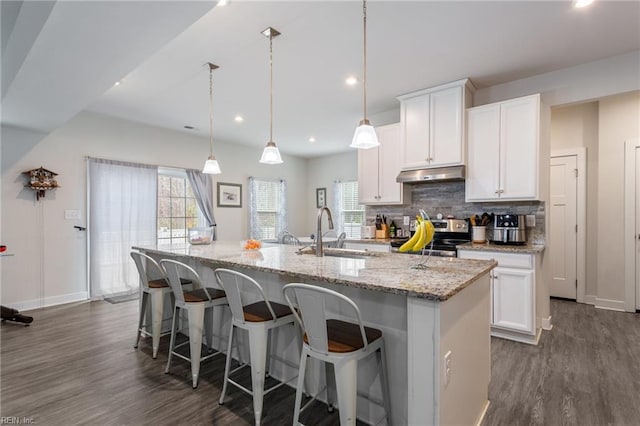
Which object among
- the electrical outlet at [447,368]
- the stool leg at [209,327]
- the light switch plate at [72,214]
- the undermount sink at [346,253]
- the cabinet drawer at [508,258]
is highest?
the light switch plate at [72,214]

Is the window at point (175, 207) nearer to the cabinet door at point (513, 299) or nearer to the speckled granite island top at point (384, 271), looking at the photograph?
the speckled granite island top at point (384, 271)

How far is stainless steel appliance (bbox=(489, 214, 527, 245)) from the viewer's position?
10.9 feet

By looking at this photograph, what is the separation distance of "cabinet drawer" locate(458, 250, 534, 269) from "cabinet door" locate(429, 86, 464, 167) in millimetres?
1035

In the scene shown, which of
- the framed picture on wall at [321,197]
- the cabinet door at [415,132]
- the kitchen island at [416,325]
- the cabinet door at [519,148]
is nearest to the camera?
A: the kitchen island at [416,325]

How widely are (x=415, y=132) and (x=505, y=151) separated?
1.00 m

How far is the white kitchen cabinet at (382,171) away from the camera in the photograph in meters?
4.20

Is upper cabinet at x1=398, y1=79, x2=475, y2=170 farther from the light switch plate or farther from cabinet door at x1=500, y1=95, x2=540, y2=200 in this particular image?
the light switch plate

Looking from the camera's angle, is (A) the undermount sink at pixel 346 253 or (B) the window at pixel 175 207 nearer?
(A) the undermount sink at pixel 346 253

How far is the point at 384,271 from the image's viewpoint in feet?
5.77

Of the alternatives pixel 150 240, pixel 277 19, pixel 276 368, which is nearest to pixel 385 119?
pixel 277 19

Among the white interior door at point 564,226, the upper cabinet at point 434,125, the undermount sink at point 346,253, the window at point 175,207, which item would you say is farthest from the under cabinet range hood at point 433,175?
the window at point 175,207

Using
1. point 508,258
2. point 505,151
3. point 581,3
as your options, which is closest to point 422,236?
point 508,258

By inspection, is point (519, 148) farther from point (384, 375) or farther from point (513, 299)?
point (384, 375)

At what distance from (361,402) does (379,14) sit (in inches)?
105
